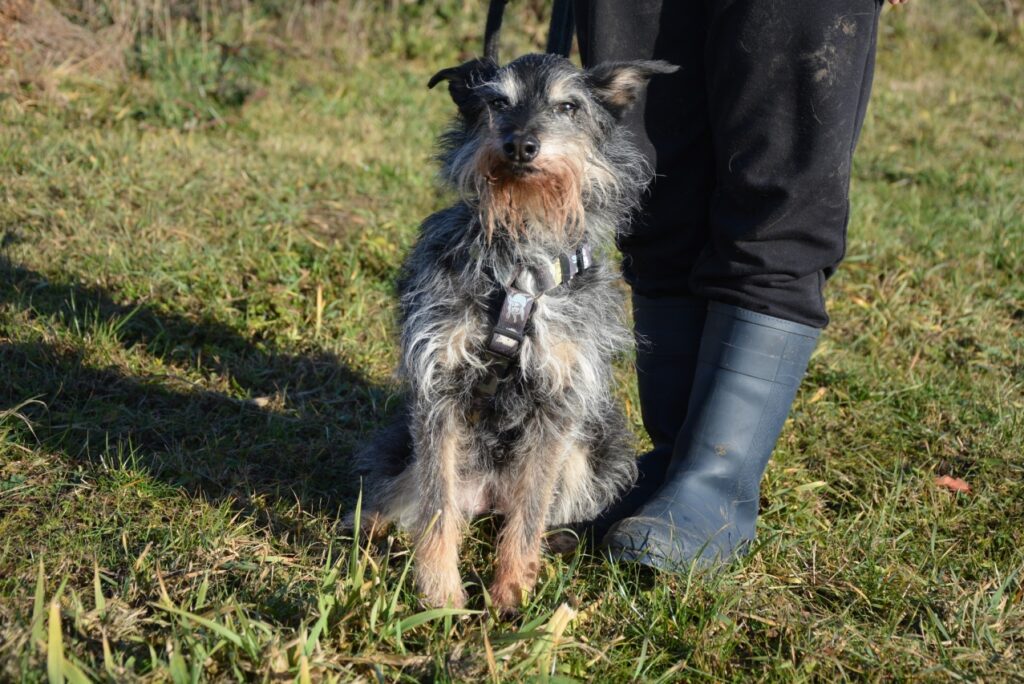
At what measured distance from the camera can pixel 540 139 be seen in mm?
2512

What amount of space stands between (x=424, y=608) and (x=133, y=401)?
168cm

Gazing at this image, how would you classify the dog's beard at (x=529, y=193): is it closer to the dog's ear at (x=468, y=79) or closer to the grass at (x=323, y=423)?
the dog's ear at (x=468, y=79)

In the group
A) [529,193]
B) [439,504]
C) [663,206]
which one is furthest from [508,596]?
[663,206]

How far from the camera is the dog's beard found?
255 cm

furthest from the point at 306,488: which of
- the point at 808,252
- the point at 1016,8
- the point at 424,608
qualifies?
the point at 1016,8

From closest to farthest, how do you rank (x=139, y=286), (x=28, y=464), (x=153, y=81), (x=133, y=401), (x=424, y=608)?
(x=424, y=608), (x=28, y=464), (x=133, y=401), (x=139, y=286), (x=153, y=81)

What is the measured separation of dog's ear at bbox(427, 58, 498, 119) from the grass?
1.37 m

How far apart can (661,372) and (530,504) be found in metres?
0.77

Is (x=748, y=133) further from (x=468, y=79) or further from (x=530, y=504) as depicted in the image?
(x=530, y=504)

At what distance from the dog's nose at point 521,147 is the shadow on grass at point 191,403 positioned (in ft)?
4.48

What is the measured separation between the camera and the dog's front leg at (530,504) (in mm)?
2680

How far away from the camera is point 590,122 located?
278 centimetres

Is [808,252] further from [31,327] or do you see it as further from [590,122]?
[31,327]

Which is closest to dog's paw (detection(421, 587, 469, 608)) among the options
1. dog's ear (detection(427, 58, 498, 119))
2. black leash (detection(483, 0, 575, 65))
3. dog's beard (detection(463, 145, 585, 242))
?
dog's beard (detection(463, 145, 585, 242))
